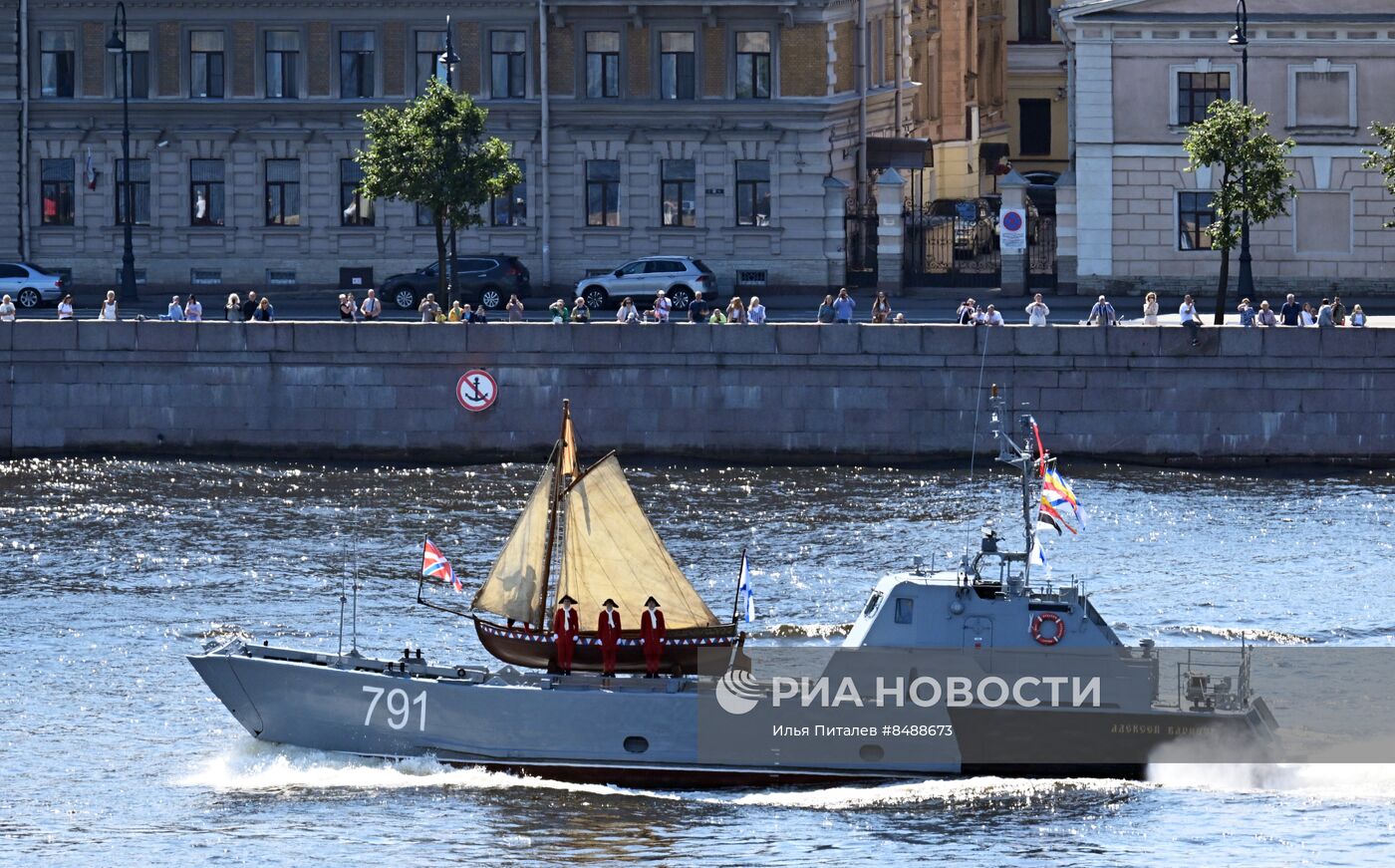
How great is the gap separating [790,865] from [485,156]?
36.4 meters

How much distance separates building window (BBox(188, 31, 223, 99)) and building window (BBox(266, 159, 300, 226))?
251 cm

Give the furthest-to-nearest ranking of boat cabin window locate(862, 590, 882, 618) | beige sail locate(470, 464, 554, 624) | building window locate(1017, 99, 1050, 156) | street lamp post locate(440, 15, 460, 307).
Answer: building window locate(1017, 99, 1050, 156), street lamp post locate(440, 15, 460, 307), beige sail locate(470, 464, 554, 624), boat cabin window locate(862, 590, 882, 618)

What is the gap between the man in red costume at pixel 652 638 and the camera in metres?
36.3

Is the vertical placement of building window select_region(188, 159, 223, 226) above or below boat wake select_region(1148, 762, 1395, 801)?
above

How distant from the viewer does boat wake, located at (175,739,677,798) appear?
119 ft

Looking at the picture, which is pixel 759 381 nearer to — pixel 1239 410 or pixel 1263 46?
pixel 1239 410

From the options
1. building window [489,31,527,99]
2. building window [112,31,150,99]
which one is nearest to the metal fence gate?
building window [489,31,527,99]

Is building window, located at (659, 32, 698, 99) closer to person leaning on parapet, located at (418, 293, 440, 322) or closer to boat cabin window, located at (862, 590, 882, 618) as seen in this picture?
person leaning on parapet, located at (418, 293, 440, 322)

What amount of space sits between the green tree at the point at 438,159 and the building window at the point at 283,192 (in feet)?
22.9

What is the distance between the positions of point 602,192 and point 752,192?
4.06 meters

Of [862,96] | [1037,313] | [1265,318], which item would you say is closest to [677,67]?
[862,96]

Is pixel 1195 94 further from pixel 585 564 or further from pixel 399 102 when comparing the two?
pixel 585 564

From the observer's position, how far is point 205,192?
2916 inches

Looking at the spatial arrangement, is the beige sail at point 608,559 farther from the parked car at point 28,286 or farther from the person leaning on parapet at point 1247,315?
the parked car at point 28,286
